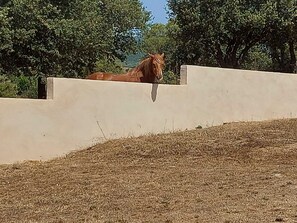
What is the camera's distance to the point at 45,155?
1173 centimetres

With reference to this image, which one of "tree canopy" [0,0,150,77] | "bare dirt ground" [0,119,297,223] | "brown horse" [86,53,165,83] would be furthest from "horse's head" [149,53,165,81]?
"tree canopy" [0,0,150,77]

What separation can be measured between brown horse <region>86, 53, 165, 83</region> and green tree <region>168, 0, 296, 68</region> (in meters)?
10.0

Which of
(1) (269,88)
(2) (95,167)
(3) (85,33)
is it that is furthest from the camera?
(3) (85,33)

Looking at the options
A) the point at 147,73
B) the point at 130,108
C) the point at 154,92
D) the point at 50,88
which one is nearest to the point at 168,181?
the point at 50,88

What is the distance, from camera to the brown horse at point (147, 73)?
14602mm

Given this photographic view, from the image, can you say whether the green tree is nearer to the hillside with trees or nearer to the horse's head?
the hillside with trees

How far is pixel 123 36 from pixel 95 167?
2309 cm

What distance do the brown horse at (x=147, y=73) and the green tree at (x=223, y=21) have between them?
10.0m

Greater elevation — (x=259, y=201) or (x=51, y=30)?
(x=51, y=30)

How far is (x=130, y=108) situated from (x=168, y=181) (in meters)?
4.58

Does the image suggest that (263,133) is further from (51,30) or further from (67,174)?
(51,30)

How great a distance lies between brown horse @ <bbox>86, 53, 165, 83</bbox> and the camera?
47.9ft

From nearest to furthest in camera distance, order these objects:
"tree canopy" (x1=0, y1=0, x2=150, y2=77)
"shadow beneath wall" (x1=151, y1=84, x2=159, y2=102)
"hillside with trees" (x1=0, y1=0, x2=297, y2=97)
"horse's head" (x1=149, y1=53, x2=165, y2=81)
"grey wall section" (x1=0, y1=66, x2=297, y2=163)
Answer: "grey wall section" (x1=0, y1=66, x2=297, y2=163), "shadow beneath wall" (x1=151, y1=84, x2=159, y2=102), "horse's head" (x1=149, y1=53, x2=165, y2=81), "tree canopy" (x1=0, y1=0, x2=150, y2=77), "hillside with trees" (x1=0, y1=0, x2=297, y2=97)

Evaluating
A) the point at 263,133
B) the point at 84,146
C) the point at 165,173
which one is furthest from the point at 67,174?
the point at 263,133
